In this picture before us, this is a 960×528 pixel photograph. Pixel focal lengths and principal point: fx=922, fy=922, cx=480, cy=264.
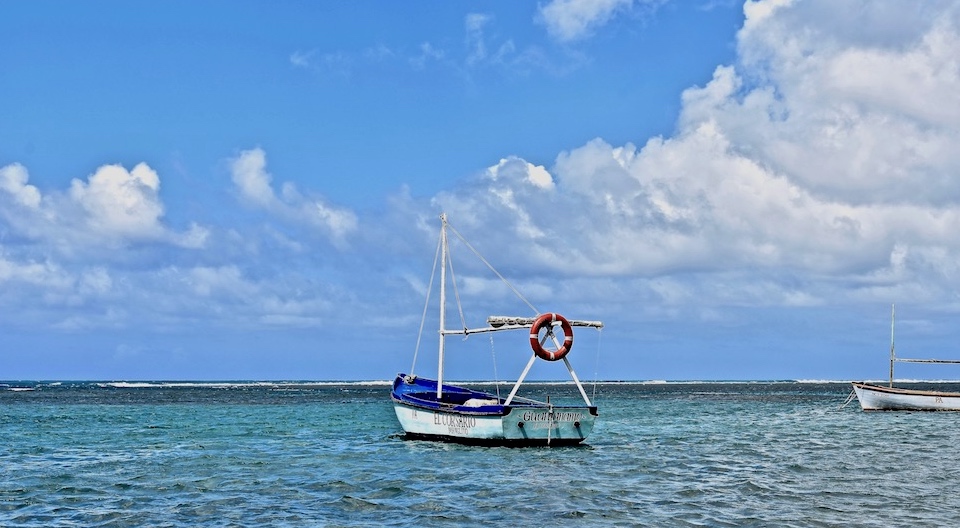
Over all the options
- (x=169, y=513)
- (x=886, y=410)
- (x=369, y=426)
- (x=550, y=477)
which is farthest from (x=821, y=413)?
(x=169, y=513)

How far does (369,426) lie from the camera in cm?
6128

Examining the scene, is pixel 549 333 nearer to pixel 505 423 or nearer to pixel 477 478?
pixel 505 423

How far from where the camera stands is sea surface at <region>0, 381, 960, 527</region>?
25.9 meters

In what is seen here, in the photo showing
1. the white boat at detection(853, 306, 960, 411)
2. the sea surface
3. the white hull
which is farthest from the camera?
the white boat at detection(853, 306, 960, 411)

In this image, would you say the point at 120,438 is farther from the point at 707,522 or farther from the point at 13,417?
the point at 707,522

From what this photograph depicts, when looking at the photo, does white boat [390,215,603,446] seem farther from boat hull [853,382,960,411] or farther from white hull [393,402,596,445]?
boat hull [853,382,960,411]

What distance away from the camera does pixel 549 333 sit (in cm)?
4353

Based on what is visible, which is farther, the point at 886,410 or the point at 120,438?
the point at 886,410

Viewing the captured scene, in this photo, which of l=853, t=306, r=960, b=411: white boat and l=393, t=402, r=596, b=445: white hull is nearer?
l=393, t=402, r=596, b=445: white hull

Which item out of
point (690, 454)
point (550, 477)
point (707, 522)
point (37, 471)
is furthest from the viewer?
point (690, 454)

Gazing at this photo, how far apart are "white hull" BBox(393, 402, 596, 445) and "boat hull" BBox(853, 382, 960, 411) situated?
43.4 meters

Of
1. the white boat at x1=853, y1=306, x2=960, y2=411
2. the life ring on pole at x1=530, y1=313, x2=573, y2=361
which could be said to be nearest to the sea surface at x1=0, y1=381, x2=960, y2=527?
the life ring on pole at x1=530, y1=313, x2=573, y2=361

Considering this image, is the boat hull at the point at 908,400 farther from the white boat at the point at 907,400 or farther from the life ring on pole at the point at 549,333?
the life ring on pole at the point at 549,333

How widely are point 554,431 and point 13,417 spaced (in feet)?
167
